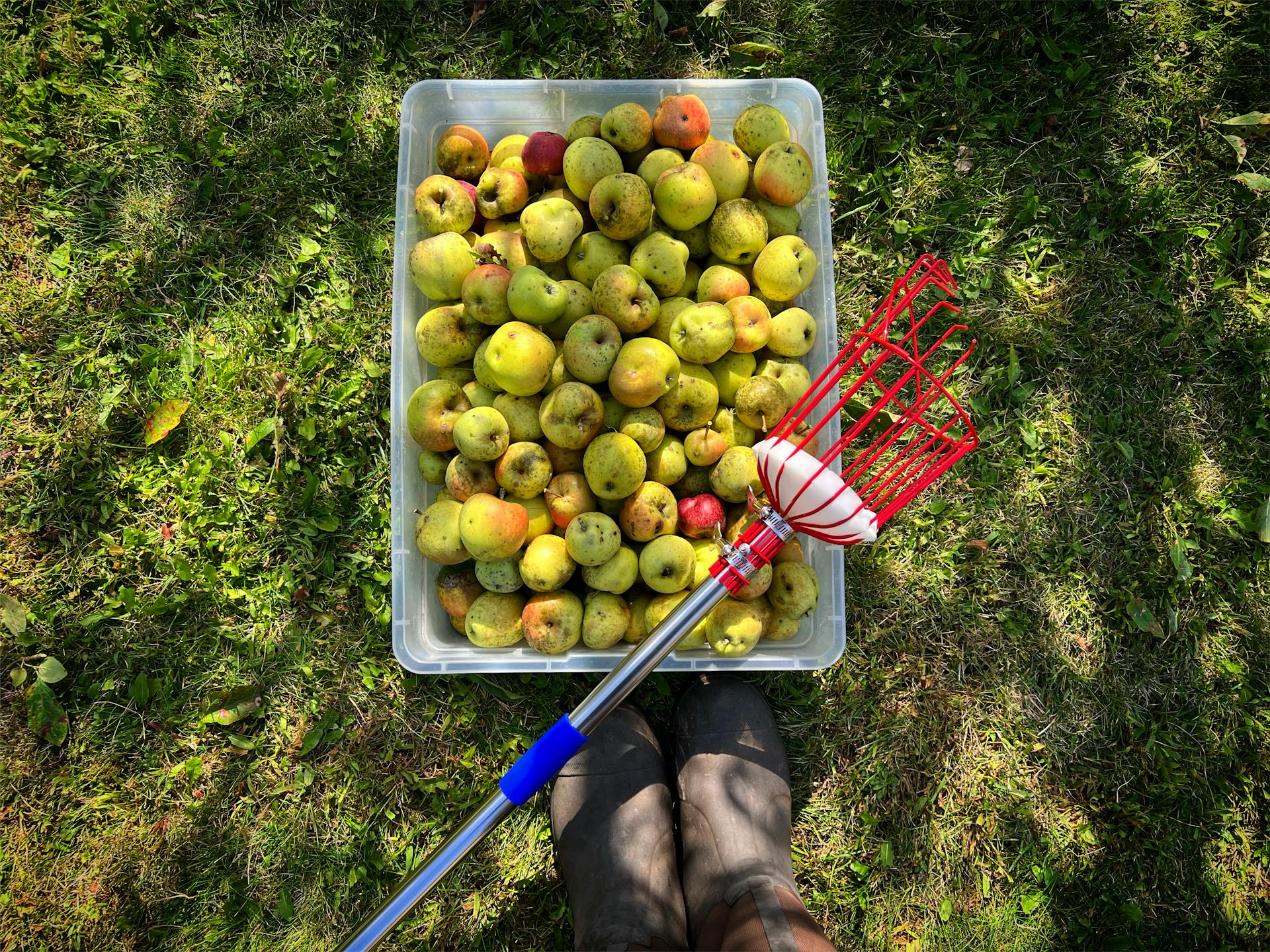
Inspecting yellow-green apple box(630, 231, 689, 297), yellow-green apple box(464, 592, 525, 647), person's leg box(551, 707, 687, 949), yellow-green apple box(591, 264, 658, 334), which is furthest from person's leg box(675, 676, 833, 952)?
yellow-green apple box(630, 231, 689, 297)

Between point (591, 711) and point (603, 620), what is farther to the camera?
point (603, 620)

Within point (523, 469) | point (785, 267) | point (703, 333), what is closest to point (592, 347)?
point (703, 333)

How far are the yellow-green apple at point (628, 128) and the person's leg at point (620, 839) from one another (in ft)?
7.50

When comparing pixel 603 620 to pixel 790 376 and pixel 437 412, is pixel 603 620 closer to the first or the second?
pixel 437 412

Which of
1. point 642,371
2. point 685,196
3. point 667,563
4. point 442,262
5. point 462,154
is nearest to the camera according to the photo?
point 642,371

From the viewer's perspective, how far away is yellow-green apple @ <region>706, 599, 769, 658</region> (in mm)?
2850

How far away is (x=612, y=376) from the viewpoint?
2721 millimetres

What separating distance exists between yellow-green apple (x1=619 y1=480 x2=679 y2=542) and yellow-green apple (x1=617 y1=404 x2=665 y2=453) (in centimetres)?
15

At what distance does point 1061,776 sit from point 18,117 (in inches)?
223

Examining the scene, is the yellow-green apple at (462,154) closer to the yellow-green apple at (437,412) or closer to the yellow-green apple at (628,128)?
the yellow-green apple at (628,128)

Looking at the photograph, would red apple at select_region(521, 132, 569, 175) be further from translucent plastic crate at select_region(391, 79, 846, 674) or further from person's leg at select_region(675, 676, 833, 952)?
person's leg at select_region(675, 676, 833, 952)

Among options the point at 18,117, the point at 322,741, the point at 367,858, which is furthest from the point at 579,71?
the point at 367,858

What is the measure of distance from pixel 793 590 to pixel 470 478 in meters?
1.23

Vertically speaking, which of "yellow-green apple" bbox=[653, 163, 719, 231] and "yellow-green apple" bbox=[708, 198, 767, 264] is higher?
"yellow-green apple" bbox=[653, 163, 719, 231]
